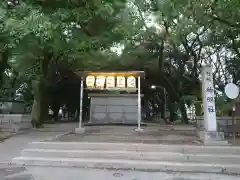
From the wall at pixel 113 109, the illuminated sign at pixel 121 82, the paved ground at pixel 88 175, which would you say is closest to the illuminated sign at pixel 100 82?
the illuminated sign at pixel 121 82

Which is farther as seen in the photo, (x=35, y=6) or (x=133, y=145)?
(x=133, y=145)

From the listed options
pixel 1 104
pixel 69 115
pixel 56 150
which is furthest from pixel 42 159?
pixel 69 115

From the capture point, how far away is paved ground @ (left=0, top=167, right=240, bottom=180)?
686 centimetres

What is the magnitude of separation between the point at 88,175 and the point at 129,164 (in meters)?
1.37

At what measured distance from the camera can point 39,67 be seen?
19.3 meters

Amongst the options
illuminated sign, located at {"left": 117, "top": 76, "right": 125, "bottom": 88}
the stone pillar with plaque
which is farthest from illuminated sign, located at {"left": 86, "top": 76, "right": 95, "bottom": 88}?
the stone pillar with plaque

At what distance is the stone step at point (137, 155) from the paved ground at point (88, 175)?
35.6 inches

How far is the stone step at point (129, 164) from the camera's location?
7653 millimetres

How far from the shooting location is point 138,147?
29.4 ft

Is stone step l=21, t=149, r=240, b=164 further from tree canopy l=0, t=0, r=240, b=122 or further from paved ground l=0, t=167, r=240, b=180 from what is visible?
tree canopy l=0, t=0, r=240, b=122

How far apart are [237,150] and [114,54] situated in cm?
1691

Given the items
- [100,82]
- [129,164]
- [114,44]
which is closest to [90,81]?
[100,82]

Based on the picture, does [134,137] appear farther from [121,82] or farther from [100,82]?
[100,82]

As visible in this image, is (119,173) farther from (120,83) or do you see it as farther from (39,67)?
(39,67)
